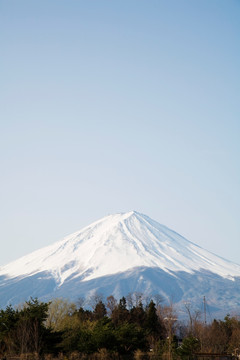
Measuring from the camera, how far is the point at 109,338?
33.5 meters

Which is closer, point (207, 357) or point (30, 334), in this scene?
point (30, 334)

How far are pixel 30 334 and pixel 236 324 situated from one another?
41.4 m

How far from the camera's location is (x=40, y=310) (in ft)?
109

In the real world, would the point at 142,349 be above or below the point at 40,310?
below

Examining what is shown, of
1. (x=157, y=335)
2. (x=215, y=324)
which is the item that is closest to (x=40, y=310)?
(x=157, y=335)

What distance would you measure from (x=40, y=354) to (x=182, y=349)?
9291 mm

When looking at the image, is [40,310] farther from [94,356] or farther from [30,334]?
[94,356]

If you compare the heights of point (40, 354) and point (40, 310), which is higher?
point (40, 310)

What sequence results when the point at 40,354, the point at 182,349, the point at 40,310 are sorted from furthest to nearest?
1. the point at 182,349
2. the point at 40,310
3. the point at 40,354

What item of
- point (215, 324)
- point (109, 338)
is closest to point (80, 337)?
point (109, 338)

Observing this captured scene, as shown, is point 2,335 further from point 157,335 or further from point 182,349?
point 157,335

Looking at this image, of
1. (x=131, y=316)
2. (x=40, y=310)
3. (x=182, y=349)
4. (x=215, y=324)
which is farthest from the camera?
(x=215, y=324)

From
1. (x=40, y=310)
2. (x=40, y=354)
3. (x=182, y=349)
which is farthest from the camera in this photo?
(x=182, y=349)

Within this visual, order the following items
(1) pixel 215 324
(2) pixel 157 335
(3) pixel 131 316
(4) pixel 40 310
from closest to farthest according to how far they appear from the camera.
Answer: (4) pixel 40 310, (2) pixel 157 335, (3) pixel 131 316, (1) pixel 215 324
